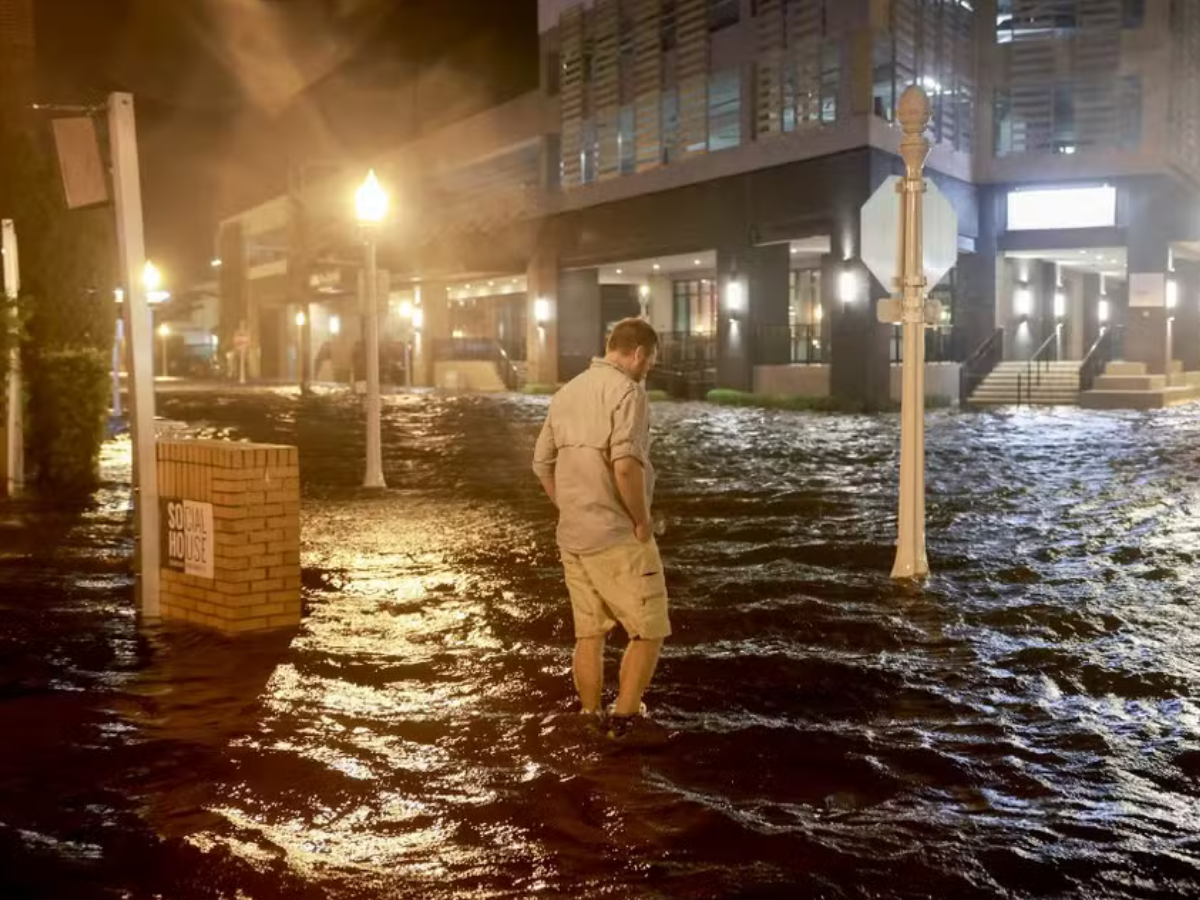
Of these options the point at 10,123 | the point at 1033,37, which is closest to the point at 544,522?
the point at 10,123

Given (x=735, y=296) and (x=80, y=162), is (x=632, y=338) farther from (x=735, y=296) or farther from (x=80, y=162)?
(x=735, y=296)

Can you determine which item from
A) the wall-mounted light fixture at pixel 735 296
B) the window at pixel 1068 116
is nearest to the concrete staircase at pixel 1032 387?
the window at pixel 1068 116

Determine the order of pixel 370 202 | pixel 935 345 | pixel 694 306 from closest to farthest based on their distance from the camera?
pixel 370 202 < pixel 935 345 < pixel 694 306

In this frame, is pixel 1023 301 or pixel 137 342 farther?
pixel 1023 301

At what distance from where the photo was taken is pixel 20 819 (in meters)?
4.84

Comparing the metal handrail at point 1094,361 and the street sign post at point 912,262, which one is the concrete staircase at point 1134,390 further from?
the street sign post at point 912,262

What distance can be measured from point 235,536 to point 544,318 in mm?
41091

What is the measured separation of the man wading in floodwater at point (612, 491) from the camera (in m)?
5.55

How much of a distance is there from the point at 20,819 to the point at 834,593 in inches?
234

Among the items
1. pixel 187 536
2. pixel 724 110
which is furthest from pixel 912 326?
pixel 724 110

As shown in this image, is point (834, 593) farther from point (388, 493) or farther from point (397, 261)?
point (397, 261)

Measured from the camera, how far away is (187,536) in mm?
8266

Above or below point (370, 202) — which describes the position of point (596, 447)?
below

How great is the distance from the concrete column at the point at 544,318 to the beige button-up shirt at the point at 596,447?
4203cm
